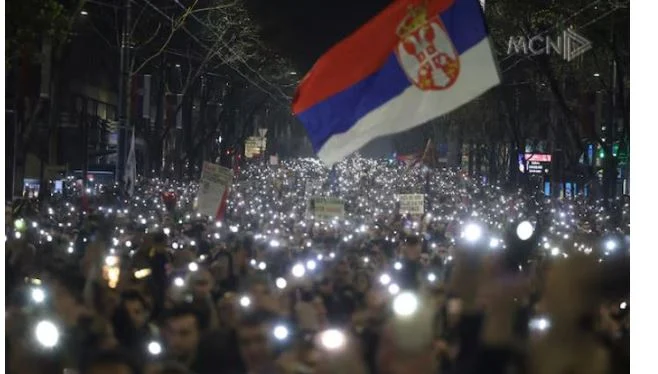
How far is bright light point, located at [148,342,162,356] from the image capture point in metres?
7.76

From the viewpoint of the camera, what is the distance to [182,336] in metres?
7.68

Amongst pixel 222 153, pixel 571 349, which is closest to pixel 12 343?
pixel 571 349

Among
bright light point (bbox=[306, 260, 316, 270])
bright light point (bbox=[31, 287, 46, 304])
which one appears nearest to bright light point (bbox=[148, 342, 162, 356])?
bright light point (bbox=[31, 287, 46, 304])

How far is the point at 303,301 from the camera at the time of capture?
971 centimetres

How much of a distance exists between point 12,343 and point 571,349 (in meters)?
3.52

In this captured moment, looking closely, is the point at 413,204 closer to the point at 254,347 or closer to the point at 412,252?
the point at 412,252

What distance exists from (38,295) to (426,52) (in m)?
3.67

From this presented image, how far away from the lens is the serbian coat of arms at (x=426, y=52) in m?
8.91

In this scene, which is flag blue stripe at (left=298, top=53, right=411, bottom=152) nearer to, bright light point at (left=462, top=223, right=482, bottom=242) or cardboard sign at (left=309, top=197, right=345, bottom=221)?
bright light point at (left=462, top=223, right=482, bottom=242)

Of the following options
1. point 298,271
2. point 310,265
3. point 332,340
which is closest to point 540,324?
point 332,340

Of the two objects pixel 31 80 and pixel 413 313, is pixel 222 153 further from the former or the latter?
pixel 413 313

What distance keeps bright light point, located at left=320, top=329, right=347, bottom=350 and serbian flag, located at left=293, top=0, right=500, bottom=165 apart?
7.70 ft

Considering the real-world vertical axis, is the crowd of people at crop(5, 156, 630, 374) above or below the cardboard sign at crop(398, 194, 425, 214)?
below

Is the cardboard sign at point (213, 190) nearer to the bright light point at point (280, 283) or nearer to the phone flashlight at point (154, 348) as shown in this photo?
the bright light point at point (280, 283)
